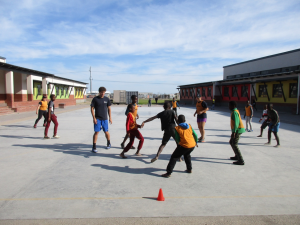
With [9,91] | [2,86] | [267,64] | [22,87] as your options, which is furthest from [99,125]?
[267,64]

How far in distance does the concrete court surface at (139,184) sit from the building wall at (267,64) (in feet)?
92.4

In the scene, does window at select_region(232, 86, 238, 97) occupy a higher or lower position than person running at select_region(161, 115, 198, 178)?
higher

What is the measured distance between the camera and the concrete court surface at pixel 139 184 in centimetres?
344

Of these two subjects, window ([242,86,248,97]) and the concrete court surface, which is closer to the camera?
Result: the concrete court surface

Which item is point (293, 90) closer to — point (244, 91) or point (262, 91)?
point (262, 91)

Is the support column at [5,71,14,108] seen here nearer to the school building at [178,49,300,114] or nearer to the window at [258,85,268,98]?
the school building at [178,49,300,114]

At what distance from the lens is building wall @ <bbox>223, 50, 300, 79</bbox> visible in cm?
2992

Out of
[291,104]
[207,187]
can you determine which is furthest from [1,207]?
[291,104]

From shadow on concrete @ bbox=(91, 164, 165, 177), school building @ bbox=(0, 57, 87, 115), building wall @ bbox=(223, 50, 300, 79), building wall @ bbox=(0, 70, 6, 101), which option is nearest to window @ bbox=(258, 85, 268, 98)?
building wall @ bbox=(223, 50, 300, 79)

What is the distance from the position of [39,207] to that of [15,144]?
5.35 metres

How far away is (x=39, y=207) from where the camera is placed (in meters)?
3.49

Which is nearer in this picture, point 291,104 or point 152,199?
point 152,199

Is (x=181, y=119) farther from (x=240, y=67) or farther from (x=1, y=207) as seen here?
(x=240, y=67)

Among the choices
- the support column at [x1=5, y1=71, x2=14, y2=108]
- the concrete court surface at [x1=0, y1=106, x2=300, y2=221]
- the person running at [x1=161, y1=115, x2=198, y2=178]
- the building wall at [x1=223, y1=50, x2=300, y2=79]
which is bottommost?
the concrete court surface at [x1=0, y1=106, x2=300, y2=221]
